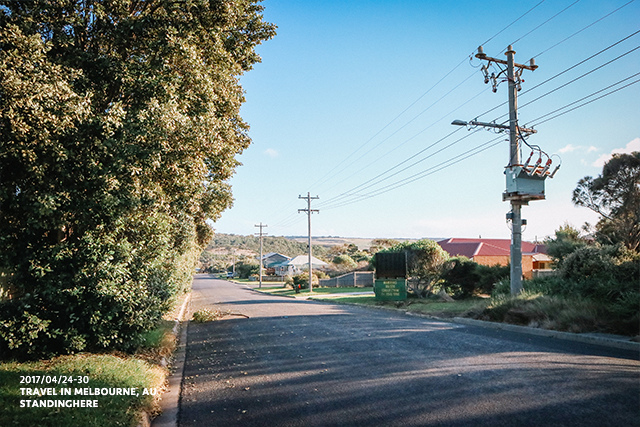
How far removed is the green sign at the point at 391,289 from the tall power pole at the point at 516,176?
7.38m

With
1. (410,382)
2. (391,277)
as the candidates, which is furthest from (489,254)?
(410,382)

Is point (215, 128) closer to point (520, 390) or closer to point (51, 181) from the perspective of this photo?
point (51, 181)

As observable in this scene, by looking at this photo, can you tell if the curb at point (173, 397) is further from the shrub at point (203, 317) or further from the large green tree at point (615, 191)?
the large green tree at point (615, 191)

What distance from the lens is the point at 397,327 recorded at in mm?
11805

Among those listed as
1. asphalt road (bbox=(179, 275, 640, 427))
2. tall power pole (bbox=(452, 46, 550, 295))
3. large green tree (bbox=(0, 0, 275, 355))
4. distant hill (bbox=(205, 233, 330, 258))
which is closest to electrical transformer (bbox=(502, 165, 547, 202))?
tall power pole (bbox=(452, 46, 550, 295))

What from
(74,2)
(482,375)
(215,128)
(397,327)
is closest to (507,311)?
(397,327)

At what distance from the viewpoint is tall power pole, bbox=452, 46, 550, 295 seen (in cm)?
1389

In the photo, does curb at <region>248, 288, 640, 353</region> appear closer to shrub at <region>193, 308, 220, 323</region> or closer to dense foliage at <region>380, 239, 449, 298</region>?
dense foliage at <region>380, 239, 449, 298</region>

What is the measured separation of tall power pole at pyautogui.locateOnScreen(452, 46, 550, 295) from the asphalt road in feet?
15.0

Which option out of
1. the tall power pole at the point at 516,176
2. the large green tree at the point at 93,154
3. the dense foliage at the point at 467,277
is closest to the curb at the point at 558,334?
the tall power pole at the point at 516,176

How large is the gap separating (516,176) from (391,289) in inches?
365

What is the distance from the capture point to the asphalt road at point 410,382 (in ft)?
15.3

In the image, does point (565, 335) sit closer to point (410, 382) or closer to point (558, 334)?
point (558, 334)

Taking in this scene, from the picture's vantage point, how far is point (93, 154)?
22.2 feet
